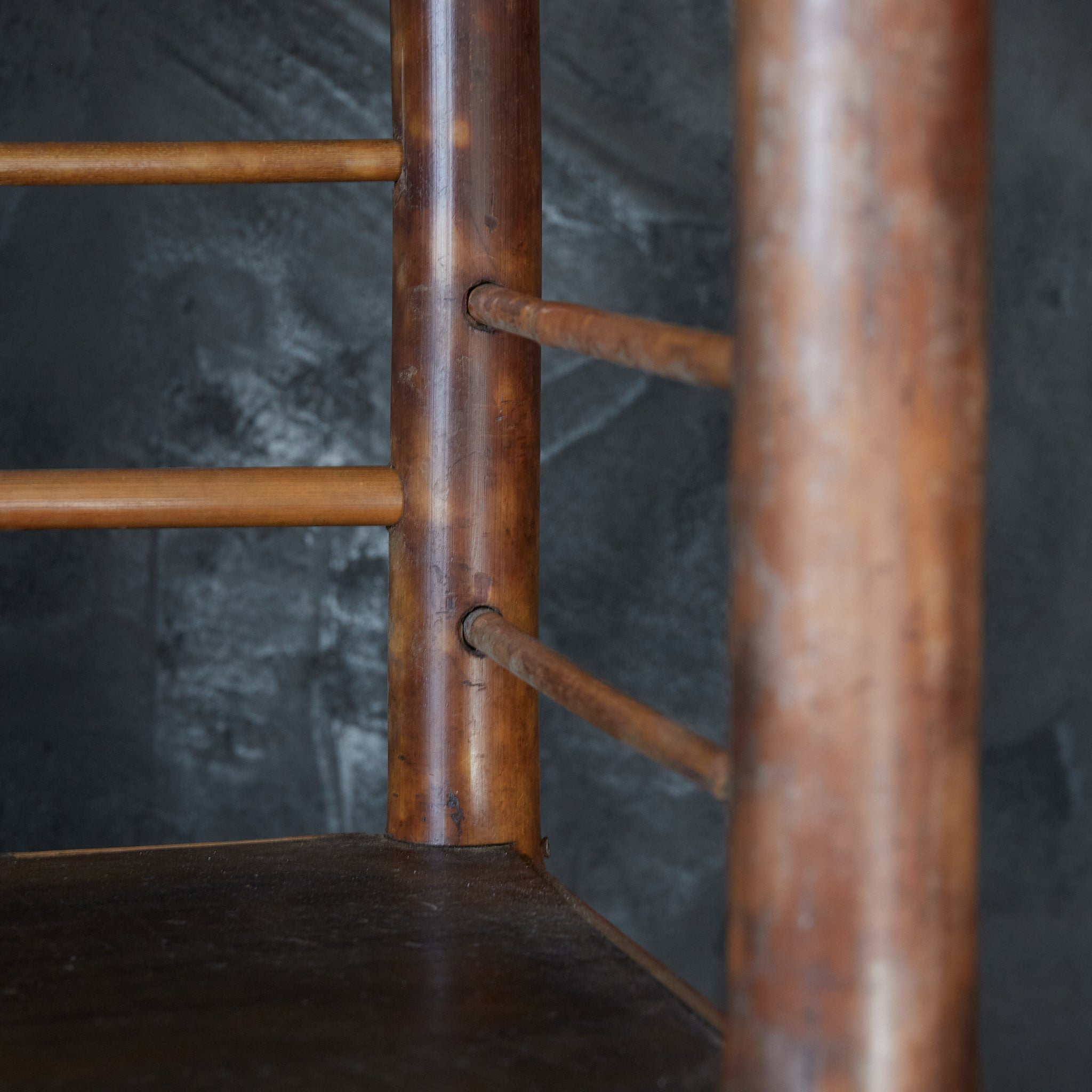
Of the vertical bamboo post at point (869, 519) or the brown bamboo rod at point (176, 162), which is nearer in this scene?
the vertical bamboo post at point (869, 519)

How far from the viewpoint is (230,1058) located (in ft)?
1.17

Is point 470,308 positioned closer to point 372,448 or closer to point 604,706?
point 604,706

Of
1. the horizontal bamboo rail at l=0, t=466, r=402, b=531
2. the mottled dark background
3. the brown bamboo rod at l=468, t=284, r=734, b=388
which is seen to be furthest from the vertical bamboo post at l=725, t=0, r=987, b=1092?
the mottled dark background

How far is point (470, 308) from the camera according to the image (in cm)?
56

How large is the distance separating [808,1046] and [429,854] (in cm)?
29

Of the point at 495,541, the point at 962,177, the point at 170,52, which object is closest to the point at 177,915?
the point at 495,541

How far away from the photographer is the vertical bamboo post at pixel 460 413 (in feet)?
1.86

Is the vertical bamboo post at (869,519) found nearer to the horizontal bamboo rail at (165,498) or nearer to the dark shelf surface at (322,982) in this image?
the dark shelf surface at (322,982)

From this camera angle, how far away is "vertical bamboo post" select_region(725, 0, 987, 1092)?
275 mm

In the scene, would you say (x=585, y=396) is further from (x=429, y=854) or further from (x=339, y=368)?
(x=429, y=854)

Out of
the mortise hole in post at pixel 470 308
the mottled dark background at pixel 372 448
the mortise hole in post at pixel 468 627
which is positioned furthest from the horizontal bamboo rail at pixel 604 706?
the mottled dark background at pixel 372 448

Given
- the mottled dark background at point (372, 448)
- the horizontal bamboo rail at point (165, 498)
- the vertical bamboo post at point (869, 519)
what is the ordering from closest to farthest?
the vertical bamboo post at point (869, 519)
the horizontal bamboo rail at point (165, 498)
the mottled dark background at point (372, 448)

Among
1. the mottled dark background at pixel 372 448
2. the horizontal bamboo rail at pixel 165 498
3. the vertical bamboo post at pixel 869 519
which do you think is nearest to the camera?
the vertical bamboo post at pixel 869 519

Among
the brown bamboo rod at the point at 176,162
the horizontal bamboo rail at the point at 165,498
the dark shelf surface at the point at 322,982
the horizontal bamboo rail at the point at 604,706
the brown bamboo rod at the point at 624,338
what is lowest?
the dark shelf surface at the point at 322,982
